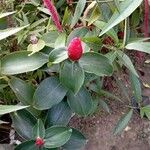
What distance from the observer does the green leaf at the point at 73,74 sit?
0.81 m

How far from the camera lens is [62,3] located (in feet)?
3.91

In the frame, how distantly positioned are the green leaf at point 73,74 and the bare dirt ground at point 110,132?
491 millimetres

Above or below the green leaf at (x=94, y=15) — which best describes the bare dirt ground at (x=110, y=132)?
below

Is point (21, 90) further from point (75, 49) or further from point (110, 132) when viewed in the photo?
point (110, 132)

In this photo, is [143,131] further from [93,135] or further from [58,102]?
[58,102]

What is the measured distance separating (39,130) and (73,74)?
0.50 ft

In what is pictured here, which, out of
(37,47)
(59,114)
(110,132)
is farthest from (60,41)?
(110,132)

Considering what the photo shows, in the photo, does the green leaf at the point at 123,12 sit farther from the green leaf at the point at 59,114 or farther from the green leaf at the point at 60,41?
the green leaf at the point at 59,114

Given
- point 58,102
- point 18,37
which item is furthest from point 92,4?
point 58,102

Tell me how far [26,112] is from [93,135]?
431mm

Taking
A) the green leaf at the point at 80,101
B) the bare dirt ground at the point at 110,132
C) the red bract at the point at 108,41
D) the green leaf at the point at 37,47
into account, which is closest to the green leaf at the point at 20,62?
the green leaf at the point at 37,47

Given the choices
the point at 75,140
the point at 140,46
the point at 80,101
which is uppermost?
the point at 140,46

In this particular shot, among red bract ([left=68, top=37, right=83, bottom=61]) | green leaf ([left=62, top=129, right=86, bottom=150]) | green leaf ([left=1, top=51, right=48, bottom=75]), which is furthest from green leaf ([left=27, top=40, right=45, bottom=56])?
green leaf ([left=62, top=129, right=86, bottom=150])

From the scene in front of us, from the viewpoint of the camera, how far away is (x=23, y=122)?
0.91m
